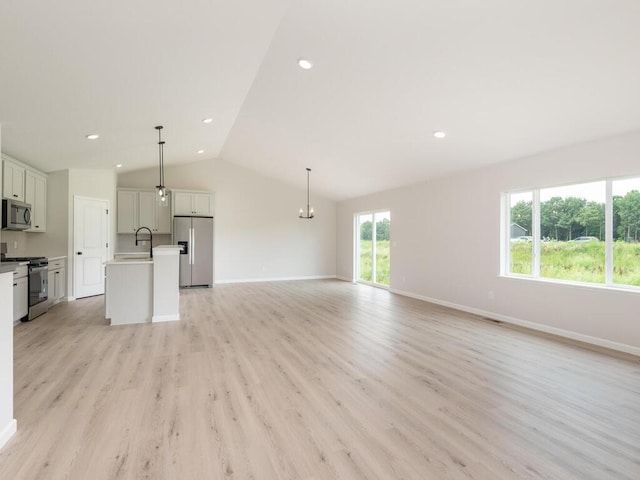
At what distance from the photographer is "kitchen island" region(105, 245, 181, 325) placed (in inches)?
185

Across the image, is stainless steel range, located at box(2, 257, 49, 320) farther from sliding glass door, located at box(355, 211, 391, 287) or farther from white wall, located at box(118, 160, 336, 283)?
sliding glass door, located at box(355, 211, 391, 287)

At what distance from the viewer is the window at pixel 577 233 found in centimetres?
382

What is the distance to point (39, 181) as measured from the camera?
601cm

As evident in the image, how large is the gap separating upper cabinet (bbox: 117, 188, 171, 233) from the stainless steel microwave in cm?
256

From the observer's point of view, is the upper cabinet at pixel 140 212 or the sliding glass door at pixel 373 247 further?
the sliding glass door at pixel 373 247

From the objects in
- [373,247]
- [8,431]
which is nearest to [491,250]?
[373,247]

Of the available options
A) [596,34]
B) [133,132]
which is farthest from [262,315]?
[596,34]

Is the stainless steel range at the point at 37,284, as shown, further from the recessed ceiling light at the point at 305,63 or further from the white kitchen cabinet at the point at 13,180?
the recessed ceiling light at the point at 305,63

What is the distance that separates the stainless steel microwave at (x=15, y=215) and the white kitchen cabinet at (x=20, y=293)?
0.62 meters

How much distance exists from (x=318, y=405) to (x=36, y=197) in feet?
20.3

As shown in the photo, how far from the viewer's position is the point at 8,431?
1989 millimetres

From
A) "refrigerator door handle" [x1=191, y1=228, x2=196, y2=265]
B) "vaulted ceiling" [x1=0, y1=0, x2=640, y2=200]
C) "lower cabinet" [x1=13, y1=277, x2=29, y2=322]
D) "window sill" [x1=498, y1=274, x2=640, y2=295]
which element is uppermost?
"vaulted ceiling" [x1=0, y1=0, x2=640, y2=200]

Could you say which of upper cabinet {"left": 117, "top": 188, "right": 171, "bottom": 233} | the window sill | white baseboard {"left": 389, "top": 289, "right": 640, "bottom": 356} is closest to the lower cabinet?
upper cabinet {"left": 117, "top": 188, "right": 171, "bottom": 233}

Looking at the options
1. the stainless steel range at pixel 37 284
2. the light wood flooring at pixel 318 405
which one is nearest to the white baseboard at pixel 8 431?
the light wood flooring at pixel 318 405
